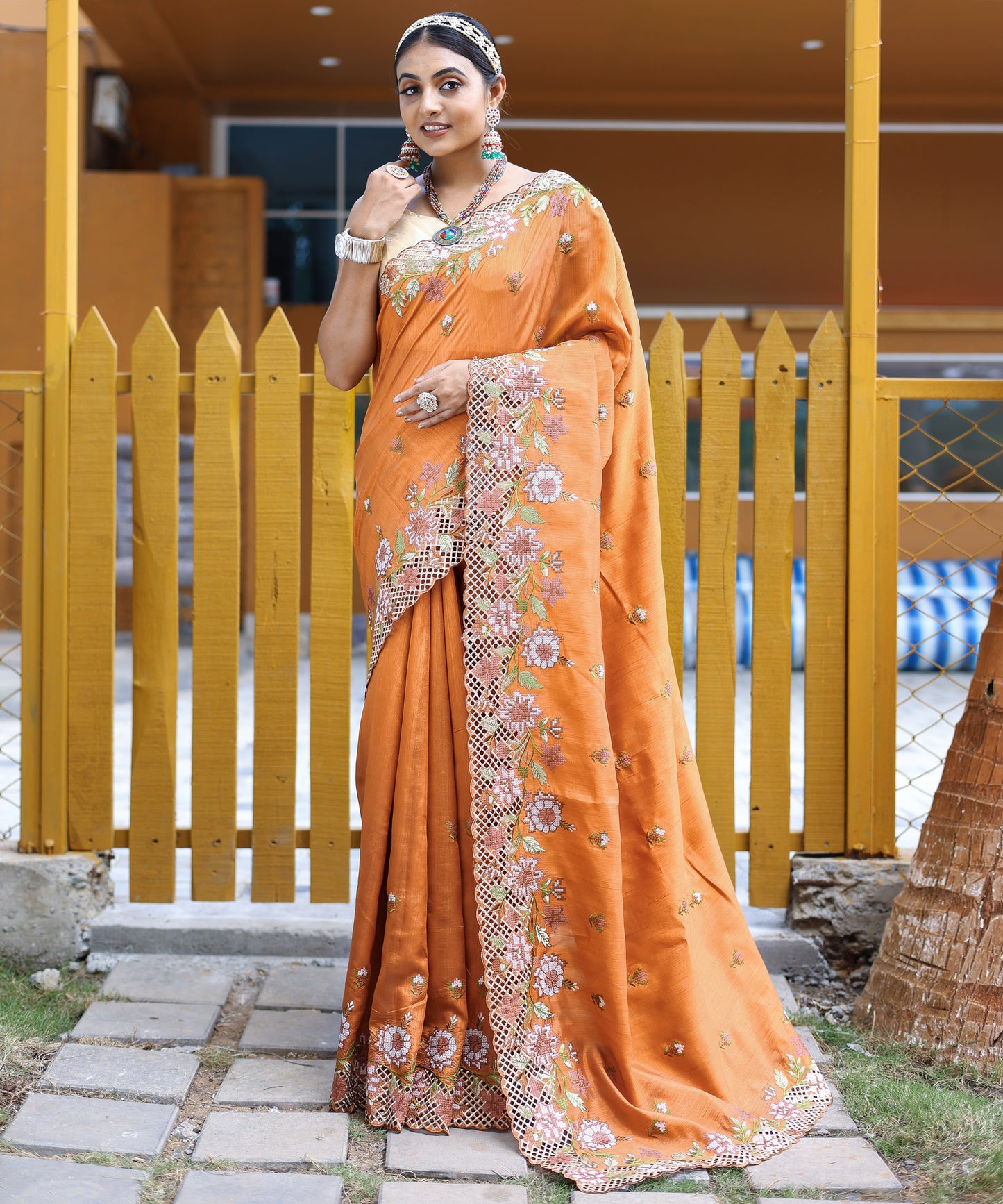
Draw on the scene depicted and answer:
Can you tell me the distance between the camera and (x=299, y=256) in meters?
9.17

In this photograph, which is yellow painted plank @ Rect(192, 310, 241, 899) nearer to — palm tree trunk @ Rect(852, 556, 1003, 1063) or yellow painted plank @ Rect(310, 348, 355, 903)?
yellow painted plank @ Rect(310, 348, 355, 903)

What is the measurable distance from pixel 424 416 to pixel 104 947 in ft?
5.44

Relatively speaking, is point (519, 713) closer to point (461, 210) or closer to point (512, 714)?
point (512, 714)

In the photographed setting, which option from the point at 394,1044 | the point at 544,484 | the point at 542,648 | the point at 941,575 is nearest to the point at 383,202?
the point at 544,484

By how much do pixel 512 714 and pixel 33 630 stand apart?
4.76 ft

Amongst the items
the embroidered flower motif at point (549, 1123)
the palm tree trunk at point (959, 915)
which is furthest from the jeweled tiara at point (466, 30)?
the embroidered flower motif at point (549, 1123)

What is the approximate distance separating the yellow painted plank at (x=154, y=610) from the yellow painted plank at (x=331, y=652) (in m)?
0.35

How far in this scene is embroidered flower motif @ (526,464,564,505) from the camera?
83.7 inches

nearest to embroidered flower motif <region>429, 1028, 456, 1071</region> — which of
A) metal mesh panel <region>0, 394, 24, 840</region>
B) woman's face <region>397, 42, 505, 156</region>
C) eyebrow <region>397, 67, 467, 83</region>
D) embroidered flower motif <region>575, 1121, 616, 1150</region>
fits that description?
embroidered flower motif <region>575, 1121, 616, 1150</region>

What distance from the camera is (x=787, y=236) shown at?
9109mm

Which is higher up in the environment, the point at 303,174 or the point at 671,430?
the point at 303,174

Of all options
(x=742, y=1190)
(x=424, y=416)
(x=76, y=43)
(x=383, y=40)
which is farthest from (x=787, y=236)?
(x=742, y=1190)

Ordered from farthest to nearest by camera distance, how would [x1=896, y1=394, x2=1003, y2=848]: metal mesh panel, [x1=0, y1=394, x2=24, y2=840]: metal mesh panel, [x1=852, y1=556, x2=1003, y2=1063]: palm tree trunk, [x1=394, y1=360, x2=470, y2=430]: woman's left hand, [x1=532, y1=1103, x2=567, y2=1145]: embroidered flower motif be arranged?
[x1=896, y1=394, x2=1003, y2=848]: metal mesh panel, [x1=0, y1=394, x2=24, y2=840]: metal mesh panel, [x1=852, y1=556, x2=1003, y2=1063]: palm tree trunk, [x1=394, y1=360, x2=470, y2=430]: woman's left hand, [x1=532, y1=1103, x2=567, y2=1145]: embroidered flower motif

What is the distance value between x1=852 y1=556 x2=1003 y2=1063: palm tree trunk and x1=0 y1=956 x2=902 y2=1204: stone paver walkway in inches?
11.9
